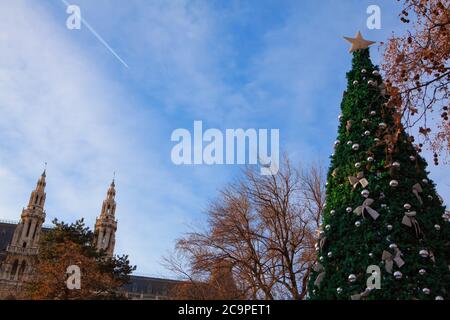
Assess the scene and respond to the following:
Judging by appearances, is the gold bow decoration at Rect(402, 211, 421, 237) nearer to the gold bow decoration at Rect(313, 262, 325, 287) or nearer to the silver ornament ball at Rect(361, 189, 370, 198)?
the silver ornament ball at Rect(361, 189, 370, 198)

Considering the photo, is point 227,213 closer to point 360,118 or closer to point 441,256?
point 360,118

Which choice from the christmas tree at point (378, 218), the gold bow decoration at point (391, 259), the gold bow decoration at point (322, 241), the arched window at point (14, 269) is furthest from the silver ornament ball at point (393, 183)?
the arched window at point (14, 269)

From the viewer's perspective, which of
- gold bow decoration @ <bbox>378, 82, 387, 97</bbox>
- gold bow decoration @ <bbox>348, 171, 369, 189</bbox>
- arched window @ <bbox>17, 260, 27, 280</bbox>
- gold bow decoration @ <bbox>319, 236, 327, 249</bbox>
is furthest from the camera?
arched window @ <bbox>17, 260, 27, 280</bbox>

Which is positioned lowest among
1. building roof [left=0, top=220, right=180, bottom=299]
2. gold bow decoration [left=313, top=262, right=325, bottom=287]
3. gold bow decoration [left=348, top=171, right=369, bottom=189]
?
gold bow decoration [left=313, top=262, right=325, bottom=287]

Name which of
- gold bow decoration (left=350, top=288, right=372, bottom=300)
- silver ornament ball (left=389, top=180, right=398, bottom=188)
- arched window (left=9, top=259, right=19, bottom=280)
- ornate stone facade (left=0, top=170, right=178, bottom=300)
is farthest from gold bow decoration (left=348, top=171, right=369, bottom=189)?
arched window (left=9, top=259, right=19, bottom=280)

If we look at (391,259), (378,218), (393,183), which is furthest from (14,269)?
(391,259)

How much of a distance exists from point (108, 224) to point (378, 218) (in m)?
98.7

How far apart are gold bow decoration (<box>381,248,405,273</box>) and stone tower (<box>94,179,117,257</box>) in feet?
318

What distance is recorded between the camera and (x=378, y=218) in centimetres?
870

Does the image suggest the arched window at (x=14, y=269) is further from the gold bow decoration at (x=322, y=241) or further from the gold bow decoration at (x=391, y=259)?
the gold bow decoration at (x=391, y=259)

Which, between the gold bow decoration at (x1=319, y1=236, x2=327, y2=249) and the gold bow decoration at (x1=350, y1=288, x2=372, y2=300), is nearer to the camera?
the gold bow decoration at (x1=350, y1=288, x2=372, y2=300)

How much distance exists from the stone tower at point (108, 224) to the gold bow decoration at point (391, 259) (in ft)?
318

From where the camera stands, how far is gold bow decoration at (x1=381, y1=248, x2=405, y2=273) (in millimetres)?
8086
